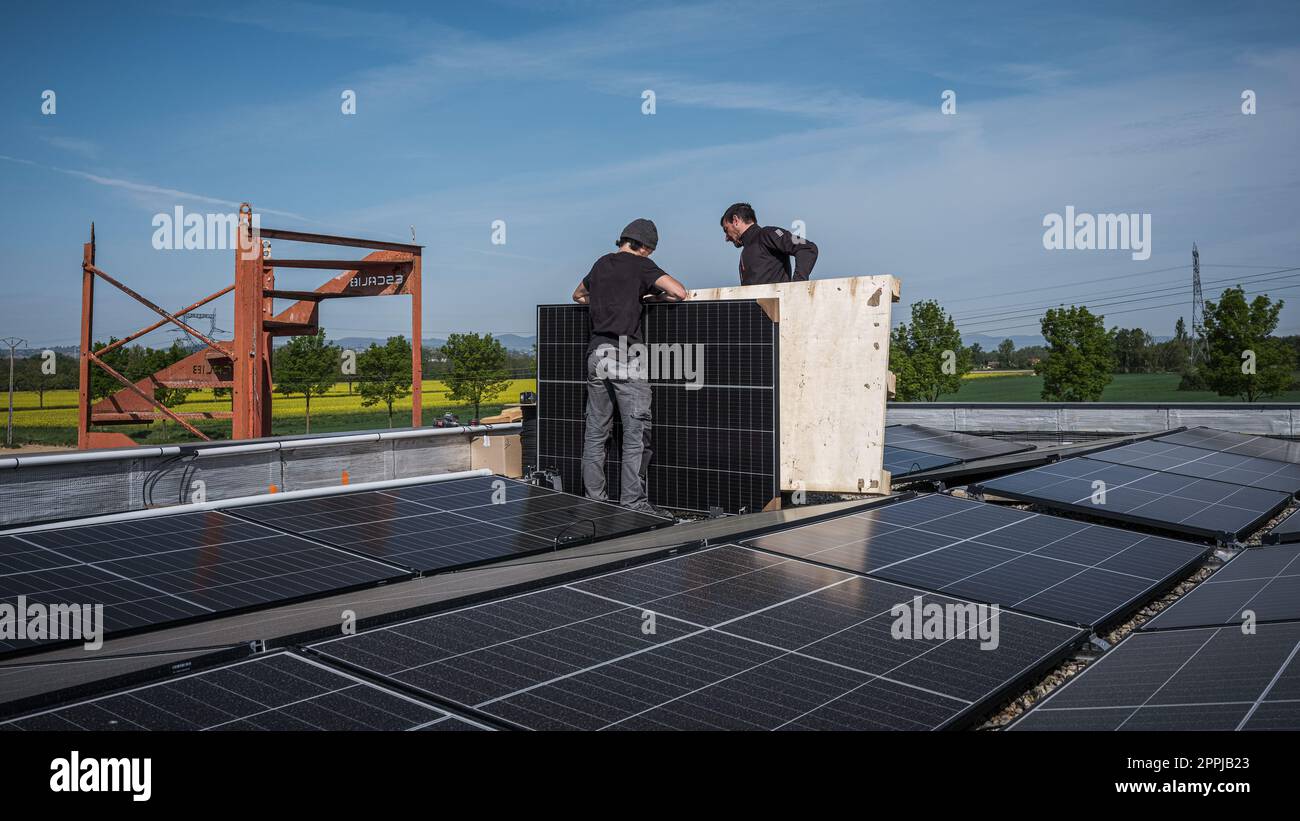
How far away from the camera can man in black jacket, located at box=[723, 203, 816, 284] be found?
387 inches

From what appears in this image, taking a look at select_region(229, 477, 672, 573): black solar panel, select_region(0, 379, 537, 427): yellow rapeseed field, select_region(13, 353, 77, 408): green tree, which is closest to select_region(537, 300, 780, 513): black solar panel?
select_region(229, 477, 672, 573): black solar panel

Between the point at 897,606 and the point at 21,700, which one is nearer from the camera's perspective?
the point at 21,700

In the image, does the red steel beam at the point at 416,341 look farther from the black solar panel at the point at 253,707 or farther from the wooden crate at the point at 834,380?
the black solar panel at the point at 253,707

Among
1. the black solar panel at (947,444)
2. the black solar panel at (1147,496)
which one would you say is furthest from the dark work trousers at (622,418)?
the black solar panel at (947,444)

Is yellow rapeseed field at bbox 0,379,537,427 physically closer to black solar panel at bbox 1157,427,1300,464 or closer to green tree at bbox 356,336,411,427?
green tree at bbox 356,336,411,427

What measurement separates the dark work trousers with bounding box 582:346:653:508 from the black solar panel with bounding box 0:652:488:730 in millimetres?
5491

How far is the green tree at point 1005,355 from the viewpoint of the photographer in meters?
99.0

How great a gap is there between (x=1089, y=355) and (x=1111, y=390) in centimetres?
850

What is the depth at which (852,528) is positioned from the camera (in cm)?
670

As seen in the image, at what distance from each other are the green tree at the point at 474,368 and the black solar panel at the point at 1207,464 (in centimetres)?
4922

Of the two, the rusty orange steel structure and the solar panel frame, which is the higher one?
the rusty orange steel structure
